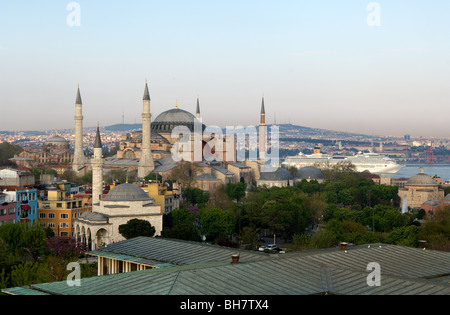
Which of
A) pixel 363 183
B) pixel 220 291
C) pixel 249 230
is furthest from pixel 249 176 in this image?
pixel 220 291

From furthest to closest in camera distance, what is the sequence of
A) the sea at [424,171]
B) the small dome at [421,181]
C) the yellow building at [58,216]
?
the sea at [424,171], the small dome at [421,181], the yellow building at [58,216]

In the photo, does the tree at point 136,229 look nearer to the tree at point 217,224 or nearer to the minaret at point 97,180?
the tree at point 217,224

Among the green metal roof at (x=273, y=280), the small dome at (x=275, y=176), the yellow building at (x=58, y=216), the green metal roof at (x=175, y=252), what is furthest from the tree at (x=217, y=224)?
the small dome at (x=275, y=176)

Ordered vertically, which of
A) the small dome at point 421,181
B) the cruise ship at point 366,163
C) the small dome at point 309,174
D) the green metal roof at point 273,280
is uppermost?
the cruise ship at point 366,163

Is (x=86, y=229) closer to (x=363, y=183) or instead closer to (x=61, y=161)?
(x=363, y=183)

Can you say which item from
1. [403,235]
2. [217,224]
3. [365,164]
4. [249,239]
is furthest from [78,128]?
[365,164]
